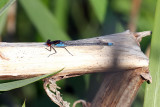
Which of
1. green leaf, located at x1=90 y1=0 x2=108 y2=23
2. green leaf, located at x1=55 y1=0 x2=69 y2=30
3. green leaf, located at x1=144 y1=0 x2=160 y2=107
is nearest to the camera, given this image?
green leaf, located at x1=144 y1=0 x2=160 y2=107

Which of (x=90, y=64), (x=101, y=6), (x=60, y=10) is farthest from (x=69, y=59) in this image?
(x=60, y=10)

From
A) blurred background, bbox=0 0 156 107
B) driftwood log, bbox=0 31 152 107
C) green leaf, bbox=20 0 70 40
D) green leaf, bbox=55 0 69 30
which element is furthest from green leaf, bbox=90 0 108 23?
green leaf, bbox=55 0 69 30

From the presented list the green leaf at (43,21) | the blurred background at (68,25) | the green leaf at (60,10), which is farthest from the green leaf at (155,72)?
the green leaf at (60,10)

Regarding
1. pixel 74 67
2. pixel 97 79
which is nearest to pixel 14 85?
pixel 74 67

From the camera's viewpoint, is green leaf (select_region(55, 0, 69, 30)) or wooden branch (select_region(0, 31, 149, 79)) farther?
green leaf (select_region(55, 0, 69, 30))

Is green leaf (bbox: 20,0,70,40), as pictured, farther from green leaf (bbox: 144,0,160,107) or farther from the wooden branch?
green leaf (bbox: 144,0,160,107)

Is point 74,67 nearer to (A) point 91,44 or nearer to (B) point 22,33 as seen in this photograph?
(A) point 91,44
